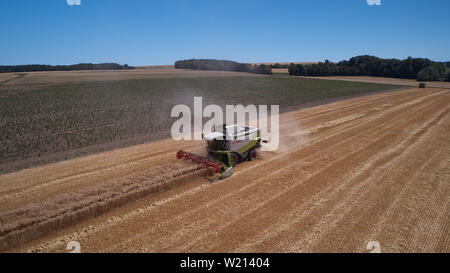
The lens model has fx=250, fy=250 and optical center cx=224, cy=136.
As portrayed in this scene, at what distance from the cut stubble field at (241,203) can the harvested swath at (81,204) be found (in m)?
0.03

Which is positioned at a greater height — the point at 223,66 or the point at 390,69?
the point at 223,66

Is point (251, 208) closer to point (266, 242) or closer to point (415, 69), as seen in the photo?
point (266, 242)

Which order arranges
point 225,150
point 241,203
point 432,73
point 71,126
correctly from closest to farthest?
1. point 241,203
2. point 225,150
3. point 71,126
4. point 432,73

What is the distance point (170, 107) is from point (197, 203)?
22.8m

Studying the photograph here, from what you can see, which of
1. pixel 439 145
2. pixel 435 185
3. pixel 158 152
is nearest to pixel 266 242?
pixel 435 185

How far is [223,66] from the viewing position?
345 feet

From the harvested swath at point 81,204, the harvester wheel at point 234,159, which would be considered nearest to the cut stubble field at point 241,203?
the harvested swath at point 81,204

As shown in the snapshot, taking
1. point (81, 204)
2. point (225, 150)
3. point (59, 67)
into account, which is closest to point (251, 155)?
point (225, 150)

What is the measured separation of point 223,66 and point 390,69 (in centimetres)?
6263

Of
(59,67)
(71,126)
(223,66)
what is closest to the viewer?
(71,126)

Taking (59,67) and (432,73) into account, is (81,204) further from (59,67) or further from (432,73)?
(59,67)

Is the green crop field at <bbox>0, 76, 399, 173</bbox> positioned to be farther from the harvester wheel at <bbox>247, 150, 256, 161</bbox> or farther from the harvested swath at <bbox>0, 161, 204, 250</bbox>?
the harvester wheel at <bbox>247, 150, 256, 161</bbox>

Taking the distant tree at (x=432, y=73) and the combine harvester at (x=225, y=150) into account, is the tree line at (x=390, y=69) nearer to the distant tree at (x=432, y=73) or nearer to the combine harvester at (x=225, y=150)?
the distant tree at (x=432, y=73)

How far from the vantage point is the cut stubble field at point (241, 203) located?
7148 millimetres
